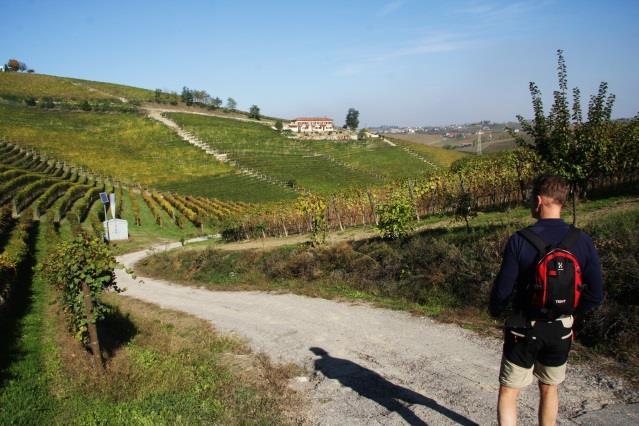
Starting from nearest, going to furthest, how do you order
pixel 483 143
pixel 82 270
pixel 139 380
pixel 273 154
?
1. pixel 139 380
2. pixel 82 270
3. pixel 273 154
4. pixel 483 143

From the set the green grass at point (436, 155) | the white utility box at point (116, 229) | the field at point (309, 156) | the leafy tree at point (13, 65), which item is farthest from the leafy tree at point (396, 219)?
the leafy tree at point (13, 65)

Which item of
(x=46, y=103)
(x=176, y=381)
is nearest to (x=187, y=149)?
(x=46, y=103)

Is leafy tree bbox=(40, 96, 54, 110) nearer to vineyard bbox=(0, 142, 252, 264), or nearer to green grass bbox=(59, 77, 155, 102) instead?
green grass bbox=(59, 77, 155, 102)

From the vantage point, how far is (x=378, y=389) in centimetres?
651

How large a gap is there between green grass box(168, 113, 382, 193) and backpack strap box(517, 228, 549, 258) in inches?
2160

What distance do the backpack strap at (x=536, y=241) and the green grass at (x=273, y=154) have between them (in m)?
54.9

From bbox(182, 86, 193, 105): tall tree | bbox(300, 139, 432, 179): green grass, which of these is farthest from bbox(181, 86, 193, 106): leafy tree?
bbox(300, 139, 432, 179): green grass

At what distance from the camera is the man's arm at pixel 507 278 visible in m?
3.84

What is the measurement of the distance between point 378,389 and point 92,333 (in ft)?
16.0

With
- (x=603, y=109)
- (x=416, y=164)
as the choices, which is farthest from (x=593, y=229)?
(x=416, y=164)

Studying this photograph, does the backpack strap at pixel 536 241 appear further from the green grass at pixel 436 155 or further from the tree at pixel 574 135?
the green grass at pixel 436 155

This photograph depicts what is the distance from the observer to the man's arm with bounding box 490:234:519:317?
3.84m

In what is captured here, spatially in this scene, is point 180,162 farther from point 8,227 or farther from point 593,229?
point 593,229

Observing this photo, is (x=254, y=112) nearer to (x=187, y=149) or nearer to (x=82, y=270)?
(x=187, y=149)
